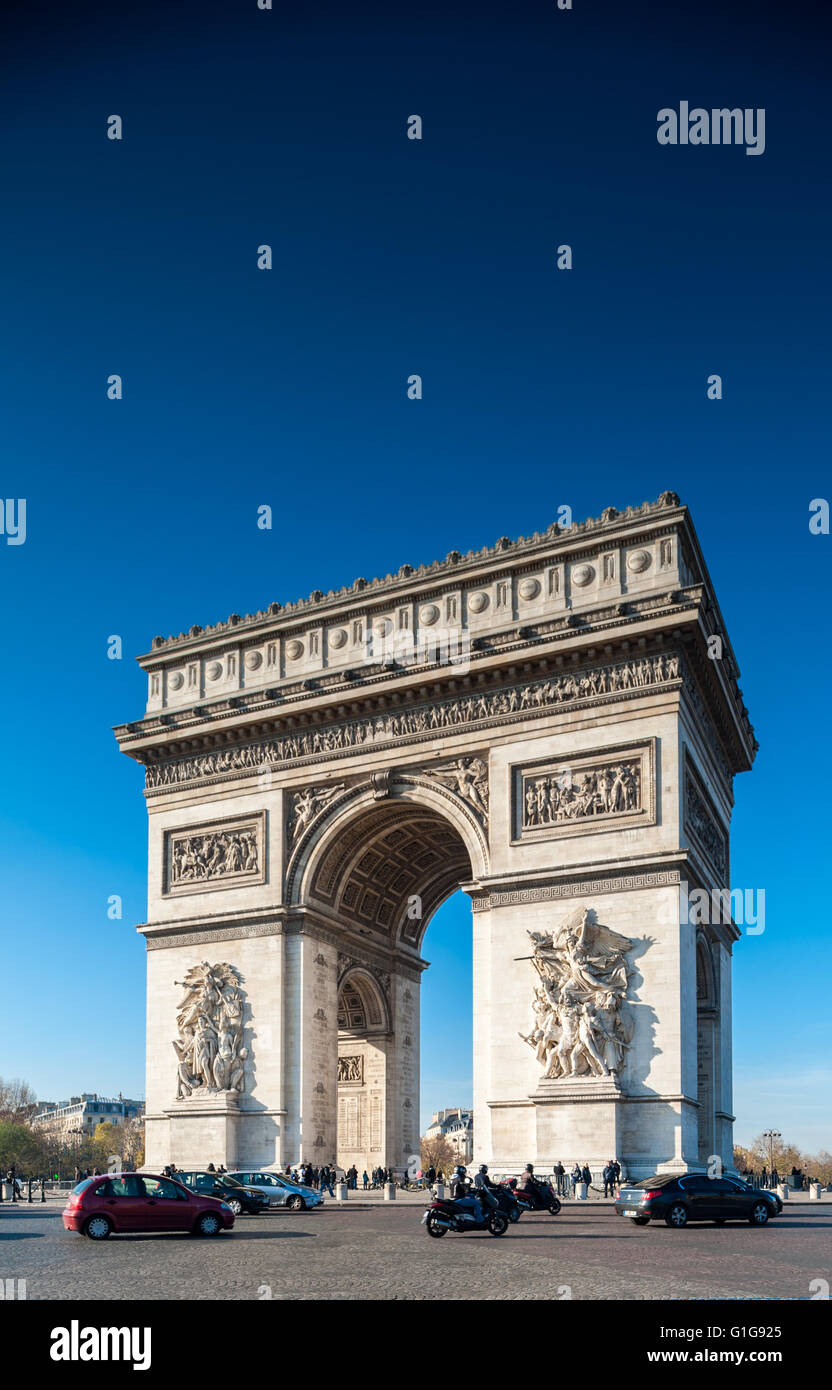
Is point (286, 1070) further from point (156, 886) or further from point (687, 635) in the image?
point (687, 635)

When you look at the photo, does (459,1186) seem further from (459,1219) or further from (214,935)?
(214,935)

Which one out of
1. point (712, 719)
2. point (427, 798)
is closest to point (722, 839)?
point (712, 719)

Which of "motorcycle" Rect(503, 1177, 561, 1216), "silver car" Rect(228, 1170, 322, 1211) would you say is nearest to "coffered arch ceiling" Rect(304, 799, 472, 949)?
"silver car" Rect(228, 1170, 322, 1211)

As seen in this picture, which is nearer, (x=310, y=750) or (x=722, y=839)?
(x=310, y=750)

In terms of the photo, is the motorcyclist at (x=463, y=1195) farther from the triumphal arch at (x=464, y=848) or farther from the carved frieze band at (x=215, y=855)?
the carved frieze band at (x=215, y=855)

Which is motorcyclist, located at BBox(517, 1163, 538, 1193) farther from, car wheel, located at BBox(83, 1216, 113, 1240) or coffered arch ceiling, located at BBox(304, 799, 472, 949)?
coffered arch ceiling, located at BBox(304, 799, 472, 949)

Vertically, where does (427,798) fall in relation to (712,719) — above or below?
below
